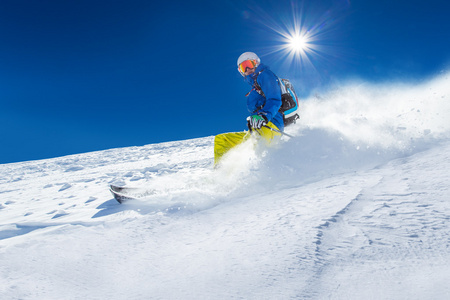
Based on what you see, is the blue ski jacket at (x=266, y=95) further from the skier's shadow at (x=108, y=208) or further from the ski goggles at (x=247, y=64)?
the skier's shadow at (x=108, y=208)

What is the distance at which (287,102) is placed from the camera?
532cm

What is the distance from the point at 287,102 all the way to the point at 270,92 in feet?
2.39

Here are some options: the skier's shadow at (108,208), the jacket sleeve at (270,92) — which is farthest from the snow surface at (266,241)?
the jacket sleeve at (270,92)

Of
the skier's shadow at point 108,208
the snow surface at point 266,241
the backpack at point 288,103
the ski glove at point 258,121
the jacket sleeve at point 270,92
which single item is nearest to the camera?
the snow surface at point 266,241

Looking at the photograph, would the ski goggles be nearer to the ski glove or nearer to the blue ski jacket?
the blue ski jacket

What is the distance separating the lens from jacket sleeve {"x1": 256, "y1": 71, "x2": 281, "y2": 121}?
4664 millimetres

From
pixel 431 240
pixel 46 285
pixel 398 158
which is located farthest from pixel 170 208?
pixel 398 158

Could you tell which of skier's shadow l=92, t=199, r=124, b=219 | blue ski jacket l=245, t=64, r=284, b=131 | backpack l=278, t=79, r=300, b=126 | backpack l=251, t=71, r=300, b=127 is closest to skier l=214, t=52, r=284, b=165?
blue ski jacket l=245, t=64, r=284, b=131

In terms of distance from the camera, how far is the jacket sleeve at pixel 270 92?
4664 millimetres

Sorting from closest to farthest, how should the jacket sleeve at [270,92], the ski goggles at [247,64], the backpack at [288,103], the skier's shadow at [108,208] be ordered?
the skier's shadow at [108,208] < the jacket sleeve at [270,92] < the ski goggles at [247,64] < the backpack at [288,103]

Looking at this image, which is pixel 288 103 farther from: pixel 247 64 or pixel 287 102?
pixel 247 64

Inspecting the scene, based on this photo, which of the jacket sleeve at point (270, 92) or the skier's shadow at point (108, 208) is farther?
the jacket sleeve at point (270, 92)

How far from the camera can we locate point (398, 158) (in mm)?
3186

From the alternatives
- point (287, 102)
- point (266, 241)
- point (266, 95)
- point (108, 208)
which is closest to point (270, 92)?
point (266, 95)
